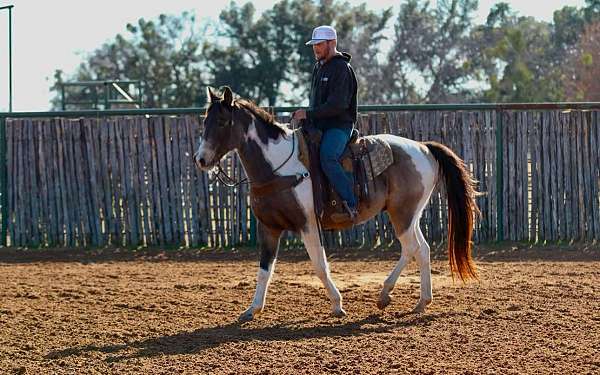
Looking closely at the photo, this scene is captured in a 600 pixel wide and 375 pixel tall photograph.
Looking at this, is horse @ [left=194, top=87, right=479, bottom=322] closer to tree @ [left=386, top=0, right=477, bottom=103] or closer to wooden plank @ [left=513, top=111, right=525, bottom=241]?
wooden plank @ [left=513, top=111, right=525, bottom=241]

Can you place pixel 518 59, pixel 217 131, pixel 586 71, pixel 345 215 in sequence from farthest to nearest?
pixel 518 59, pixel 586 71, pixel 345 215, pixel 217 131

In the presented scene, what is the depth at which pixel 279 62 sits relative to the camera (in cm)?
4375

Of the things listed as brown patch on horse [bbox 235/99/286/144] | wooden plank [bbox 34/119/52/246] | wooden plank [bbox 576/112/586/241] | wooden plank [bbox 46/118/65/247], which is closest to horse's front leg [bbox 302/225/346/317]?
brown patch on horse [bbox 235/99/286/144]

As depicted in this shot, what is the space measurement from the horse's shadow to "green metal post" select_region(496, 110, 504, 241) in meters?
Answer: 6.62

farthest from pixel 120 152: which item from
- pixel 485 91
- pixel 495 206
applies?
pixel 485 91

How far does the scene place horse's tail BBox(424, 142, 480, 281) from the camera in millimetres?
10930

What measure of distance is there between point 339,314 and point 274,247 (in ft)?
2.83

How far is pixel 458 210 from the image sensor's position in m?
11.0

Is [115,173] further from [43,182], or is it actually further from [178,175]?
[43,182]

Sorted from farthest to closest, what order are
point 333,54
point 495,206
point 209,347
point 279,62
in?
point 279,62, point 495,206, point 333,54, point 209,347

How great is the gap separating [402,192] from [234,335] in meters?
2.41

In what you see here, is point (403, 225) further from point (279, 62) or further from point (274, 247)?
point (279, 62)

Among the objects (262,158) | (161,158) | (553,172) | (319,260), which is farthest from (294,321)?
(553,172)

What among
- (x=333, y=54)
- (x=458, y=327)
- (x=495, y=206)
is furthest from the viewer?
(x=495, y=206)
